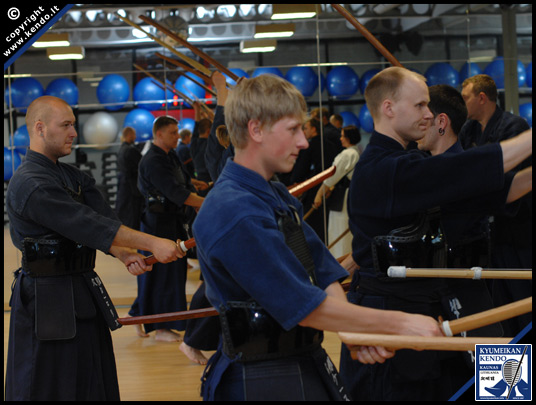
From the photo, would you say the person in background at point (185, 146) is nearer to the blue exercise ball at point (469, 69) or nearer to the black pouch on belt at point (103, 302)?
the blue exercise ball at point (469, 69)

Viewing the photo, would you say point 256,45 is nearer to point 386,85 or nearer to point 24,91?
point 24,91

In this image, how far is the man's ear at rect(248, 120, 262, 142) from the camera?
5.21 ft

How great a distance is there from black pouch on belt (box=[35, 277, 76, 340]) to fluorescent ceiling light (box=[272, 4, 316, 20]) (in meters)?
3.78

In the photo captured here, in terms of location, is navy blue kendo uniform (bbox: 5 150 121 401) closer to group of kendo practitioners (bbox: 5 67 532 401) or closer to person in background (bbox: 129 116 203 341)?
group of kendo practitioners (bbox: 5 67 532 401)

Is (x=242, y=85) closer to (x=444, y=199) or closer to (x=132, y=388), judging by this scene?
(x=444, y=199)

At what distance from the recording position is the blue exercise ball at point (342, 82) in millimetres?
5859

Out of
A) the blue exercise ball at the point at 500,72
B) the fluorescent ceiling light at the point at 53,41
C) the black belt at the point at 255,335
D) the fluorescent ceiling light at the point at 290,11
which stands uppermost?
the fluorescent ceiling light at the point at 290,11

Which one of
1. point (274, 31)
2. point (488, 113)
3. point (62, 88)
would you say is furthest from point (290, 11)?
point (488, 113)

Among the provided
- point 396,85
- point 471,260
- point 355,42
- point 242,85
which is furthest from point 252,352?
point 355,42

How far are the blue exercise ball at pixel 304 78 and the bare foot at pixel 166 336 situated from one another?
234 cm

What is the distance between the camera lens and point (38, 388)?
8.82 ft

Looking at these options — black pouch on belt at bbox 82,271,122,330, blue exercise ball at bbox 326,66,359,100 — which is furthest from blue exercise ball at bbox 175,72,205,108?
black pouch on belt at bbox 82,271,122,330

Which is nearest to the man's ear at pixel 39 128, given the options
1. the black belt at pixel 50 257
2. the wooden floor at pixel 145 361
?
the black belt at pixel 50 257

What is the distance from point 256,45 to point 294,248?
4.53 metres
